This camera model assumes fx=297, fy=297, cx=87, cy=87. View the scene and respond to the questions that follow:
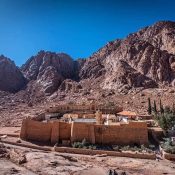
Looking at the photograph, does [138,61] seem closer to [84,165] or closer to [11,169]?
[84,165]

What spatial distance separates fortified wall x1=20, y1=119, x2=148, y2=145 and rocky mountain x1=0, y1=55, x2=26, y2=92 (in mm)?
69999

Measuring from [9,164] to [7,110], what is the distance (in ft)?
185

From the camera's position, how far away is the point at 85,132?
98.4ft

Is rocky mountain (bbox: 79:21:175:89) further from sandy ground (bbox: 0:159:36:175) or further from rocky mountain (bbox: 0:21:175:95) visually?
sandy ground (bbox: 0:159:36:175)

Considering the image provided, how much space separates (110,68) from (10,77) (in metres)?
34.3

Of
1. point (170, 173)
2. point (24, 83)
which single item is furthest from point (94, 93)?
point (170, 173)

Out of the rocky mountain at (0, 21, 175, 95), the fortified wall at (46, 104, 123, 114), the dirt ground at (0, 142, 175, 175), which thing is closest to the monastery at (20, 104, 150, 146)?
the dirt ground at (0, 142, 175, 175)

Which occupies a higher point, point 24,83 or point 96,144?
point 24,83

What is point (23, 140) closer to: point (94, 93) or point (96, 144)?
point (96, 144)

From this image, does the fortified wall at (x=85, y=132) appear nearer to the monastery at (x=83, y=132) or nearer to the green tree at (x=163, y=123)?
the monastery at (x=83, y=132)

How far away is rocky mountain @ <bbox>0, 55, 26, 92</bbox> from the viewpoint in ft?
323

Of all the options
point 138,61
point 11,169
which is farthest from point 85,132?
point 138,61

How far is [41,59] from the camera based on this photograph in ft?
364

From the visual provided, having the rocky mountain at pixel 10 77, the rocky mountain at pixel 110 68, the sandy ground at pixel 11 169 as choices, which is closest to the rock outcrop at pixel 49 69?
the rocky mountain at pixel 110 68
